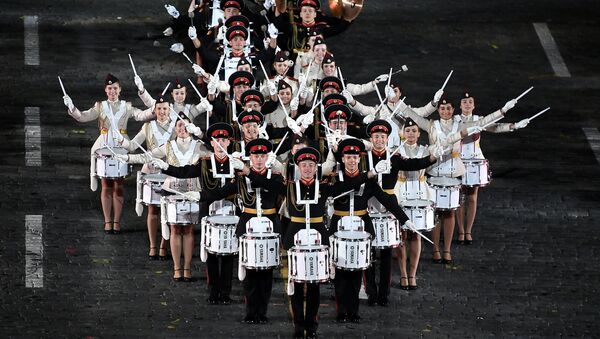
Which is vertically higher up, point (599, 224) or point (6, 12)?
point (6, 12)

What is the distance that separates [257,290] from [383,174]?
2687 mm

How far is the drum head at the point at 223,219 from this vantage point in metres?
36.1

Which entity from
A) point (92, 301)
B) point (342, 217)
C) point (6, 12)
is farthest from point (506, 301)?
point (6, 12)

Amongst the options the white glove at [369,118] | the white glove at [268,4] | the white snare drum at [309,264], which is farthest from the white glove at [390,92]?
the white glove at [268,4]

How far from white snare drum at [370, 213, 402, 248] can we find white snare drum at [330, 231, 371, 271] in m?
0.73

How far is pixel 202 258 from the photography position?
36500 mm

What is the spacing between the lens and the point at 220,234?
118 ft

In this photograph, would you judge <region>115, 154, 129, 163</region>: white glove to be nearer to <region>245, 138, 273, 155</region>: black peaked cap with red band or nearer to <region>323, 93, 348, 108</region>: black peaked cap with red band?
<region>245, 138, 273, 155</region>: black peaked cap with red band

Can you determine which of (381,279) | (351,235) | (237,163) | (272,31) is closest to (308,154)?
(237,163)

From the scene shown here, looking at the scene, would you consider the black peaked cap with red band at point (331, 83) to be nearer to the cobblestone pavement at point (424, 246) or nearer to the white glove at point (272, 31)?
the cobblestone pavement at point (424, 246)

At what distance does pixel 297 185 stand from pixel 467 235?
247 inches

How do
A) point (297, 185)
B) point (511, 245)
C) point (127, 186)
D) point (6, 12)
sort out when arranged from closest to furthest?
point (297, 185)
point (511, 245)
point (127, 186)
point (6, 12)

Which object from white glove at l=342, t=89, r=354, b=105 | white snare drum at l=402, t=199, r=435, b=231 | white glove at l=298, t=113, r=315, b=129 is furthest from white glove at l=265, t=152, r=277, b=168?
white glove at l=342, t=89, r=354, b=105

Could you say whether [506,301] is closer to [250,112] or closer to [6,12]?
[250,112]
